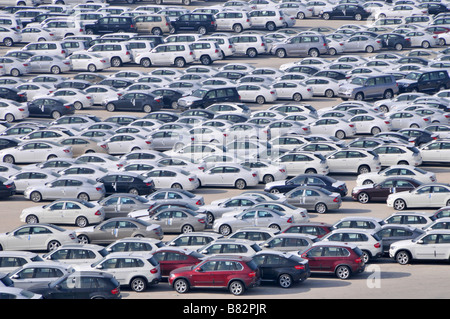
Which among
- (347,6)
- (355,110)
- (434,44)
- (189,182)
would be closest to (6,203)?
(189,182)

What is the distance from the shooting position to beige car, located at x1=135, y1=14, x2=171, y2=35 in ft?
221

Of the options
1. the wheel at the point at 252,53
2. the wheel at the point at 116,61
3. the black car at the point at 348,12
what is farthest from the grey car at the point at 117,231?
the black car at the point at 348,12

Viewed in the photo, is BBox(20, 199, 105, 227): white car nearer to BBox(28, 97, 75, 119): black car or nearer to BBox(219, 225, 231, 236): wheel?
BBox(219, 225, 231, 236): wheel

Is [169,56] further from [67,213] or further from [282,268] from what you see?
[282,268]

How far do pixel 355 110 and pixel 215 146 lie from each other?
8391mm

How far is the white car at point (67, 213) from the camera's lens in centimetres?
3450

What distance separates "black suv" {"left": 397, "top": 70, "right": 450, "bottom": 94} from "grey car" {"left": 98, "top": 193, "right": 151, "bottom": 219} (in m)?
21.8

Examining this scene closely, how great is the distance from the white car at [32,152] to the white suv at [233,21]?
89.2ft

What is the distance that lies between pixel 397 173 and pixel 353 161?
2914 millimetres

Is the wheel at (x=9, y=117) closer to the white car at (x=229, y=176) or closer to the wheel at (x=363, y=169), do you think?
the white car at (x=229, y=176)

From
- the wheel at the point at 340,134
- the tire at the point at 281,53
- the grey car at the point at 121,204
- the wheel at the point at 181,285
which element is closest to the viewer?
the wheel at the point at 181,285

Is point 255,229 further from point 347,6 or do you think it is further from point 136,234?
point 347,6

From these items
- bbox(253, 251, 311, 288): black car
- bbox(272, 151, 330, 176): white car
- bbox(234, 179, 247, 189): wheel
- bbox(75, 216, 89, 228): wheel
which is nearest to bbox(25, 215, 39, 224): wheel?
bbox(75, 216, 89, 228): wheel

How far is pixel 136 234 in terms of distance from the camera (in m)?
32.3
